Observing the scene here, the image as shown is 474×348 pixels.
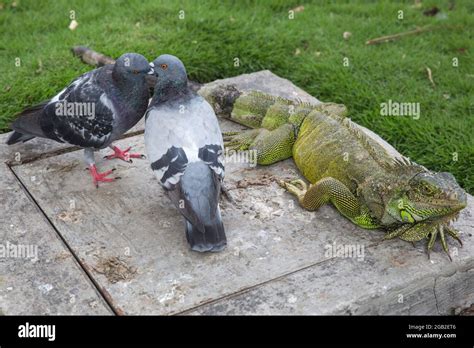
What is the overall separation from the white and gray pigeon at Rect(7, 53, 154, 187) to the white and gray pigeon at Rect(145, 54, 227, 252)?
21 centimetres

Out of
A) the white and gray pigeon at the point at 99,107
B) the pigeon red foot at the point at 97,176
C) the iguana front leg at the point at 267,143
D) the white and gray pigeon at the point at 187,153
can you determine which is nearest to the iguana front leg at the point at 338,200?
the iguana front leg at the point at 267,143

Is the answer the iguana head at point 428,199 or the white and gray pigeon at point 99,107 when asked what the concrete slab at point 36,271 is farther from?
the iguana head at point 428,199

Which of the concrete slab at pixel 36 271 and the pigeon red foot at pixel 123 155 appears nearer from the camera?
the concrete slab at pixel 36 271

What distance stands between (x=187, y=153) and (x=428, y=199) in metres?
1.46

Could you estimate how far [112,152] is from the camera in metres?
5.20

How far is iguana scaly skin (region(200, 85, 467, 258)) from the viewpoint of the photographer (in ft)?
13.0

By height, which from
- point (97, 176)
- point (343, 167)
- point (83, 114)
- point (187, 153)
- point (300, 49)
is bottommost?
point (300, 49)

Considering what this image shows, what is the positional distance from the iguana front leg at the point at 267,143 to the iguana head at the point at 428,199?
1.17m

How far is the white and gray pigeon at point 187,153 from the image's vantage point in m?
3.82

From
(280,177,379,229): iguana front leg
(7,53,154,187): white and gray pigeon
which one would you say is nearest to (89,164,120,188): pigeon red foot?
(7,53,154,187): white and gray pigeon

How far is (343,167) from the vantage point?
455 cm

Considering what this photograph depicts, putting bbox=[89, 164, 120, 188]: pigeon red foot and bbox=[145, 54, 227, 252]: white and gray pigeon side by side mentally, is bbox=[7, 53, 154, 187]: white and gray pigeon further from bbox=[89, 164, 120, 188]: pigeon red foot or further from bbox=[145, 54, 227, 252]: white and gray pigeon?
bbox=[145, 54, 227, 252]: white and gray pigeon

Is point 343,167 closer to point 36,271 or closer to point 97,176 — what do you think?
point 97,176

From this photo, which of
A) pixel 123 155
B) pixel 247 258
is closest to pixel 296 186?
pixel 247 258
